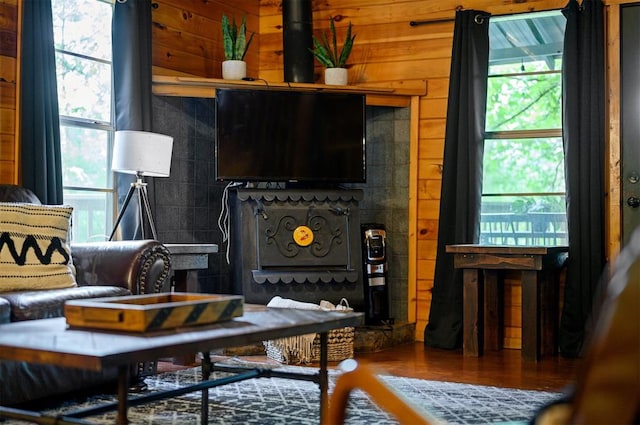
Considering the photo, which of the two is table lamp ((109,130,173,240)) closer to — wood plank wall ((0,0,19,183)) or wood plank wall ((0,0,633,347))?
wood plank wall ((0,0,19,183))

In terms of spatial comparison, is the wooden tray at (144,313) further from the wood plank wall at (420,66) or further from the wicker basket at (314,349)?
the wood plank wall at (420,66)

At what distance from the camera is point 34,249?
358 centimetres

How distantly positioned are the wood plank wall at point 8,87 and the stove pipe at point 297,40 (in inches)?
74.7

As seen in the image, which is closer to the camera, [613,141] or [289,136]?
[613,141]

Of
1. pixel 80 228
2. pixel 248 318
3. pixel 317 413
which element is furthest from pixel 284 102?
pixel 248 318

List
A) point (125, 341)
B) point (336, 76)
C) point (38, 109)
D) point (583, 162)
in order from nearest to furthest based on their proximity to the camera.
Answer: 1. point (125, 341)
2. point (38, 109)
3. point (583, 162)
4. point (336, 76)

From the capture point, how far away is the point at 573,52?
5.23 m

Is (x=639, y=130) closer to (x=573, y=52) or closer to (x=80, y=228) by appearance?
(x=573, y=52)

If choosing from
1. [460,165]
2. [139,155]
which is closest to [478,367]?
[460,165]

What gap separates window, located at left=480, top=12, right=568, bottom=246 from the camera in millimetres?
5539

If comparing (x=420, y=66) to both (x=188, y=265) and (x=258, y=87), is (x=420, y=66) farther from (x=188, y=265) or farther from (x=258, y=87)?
(x=188, y=265)

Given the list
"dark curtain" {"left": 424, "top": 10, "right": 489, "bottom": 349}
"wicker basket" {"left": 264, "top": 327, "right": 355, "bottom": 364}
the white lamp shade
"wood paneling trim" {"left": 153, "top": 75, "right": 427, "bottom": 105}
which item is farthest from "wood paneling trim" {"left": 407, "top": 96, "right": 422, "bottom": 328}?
the white lamp shade

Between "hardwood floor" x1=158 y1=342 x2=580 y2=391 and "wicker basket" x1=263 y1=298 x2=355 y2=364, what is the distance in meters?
0.10

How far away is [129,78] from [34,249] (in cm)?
175
